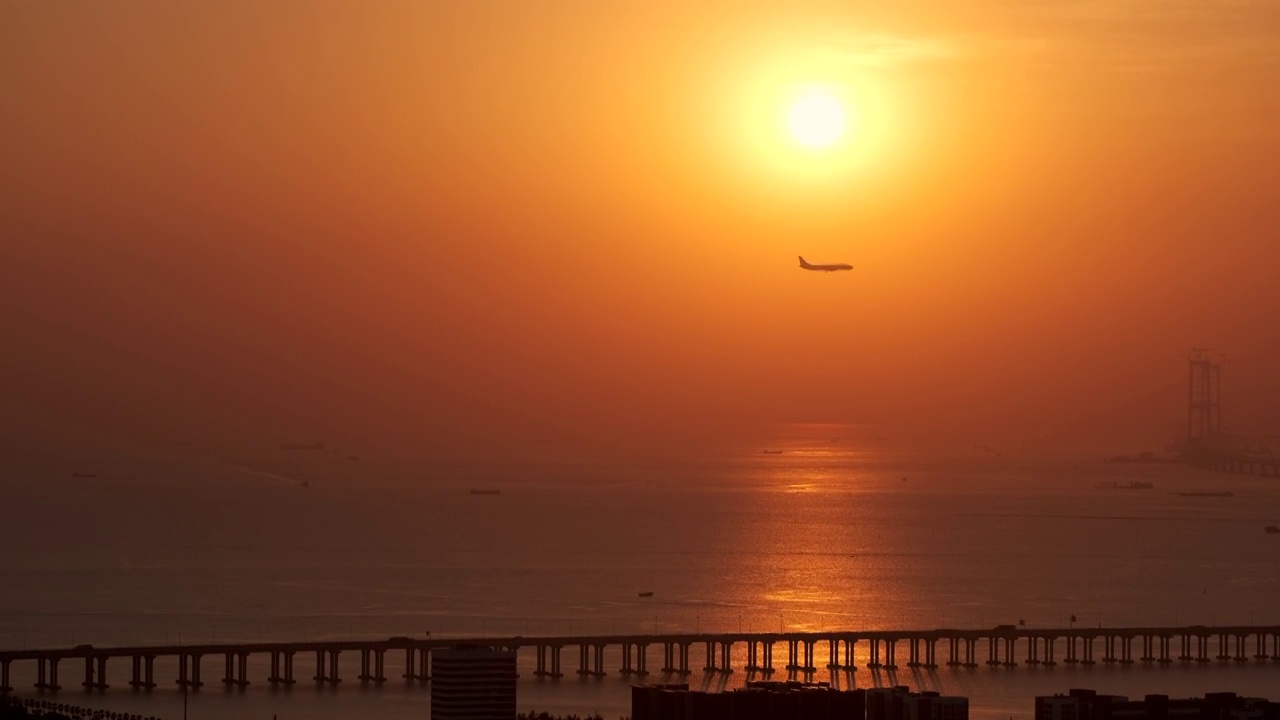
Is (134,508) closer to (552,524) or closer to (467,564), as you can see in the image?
(552,524)

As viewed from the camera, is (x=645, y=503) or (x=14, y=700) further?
(x=645, y=503)

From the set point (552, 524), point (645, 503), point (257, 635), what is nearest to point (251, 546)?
point (552, 524)

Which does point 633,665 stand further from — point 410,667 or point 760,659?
point 410,667

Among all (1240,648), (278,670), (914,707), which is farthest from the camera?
(1240,648)

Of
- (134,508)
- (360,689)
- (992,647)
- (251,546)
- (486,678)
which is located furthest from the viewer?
(134,508)

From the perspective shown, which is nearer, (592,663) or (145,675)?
(145,675)

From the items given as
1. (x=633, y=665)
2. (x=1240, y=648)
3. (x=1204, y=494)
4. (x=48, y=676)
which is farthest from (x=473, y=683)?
(x=1204, y=494)

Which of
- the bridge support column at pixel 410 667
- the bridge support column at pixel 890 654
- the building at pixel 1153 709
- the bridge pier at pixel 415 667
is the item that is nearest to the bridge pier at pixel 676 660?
the bridge support column at pixel 890 654
